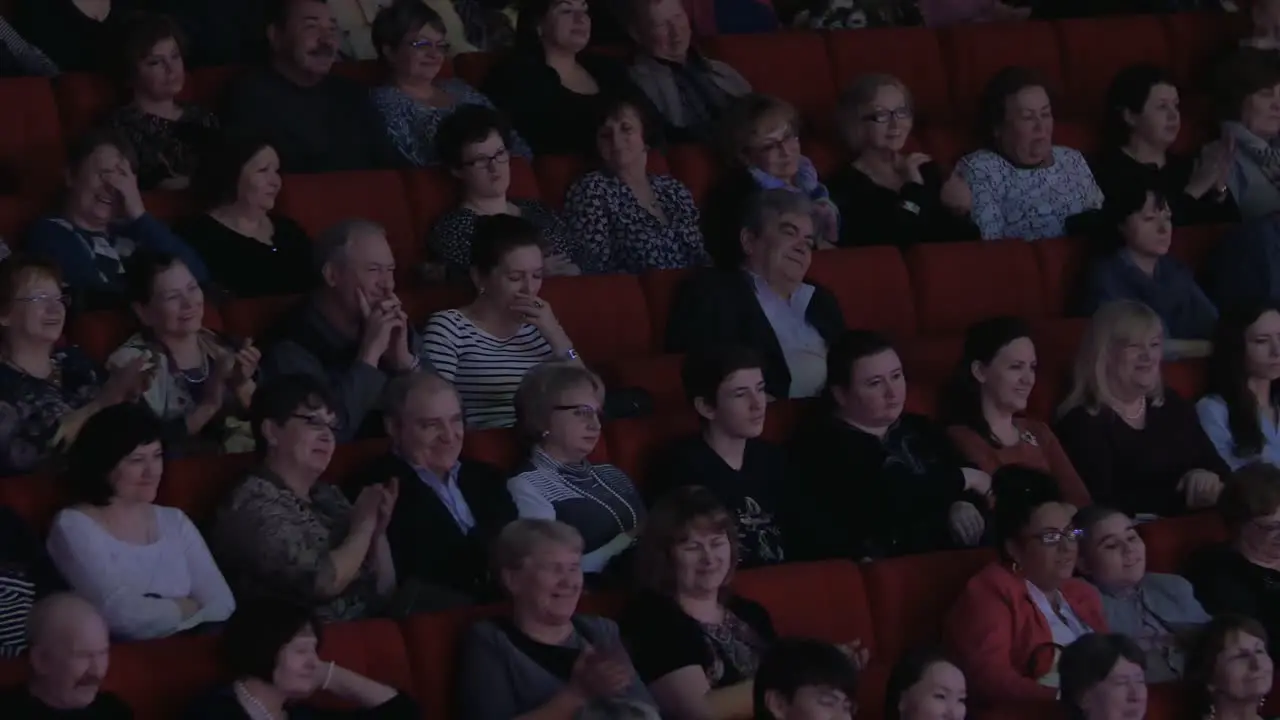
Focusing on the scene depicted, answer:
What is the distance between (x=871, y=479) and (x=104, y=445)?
102 cm

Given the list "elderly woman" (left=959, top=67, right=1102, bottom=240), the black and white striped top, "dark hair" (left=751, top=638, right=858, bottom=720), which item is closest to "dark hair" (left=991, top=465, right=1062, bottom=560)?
"dark hair" (left=751, top=638, right=858, bottom=720)

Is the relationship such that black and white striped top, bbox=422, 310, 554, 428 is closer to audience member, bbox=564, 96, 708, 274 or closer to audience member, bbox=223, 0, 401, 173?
audience member, bbox=564, 96, 708, 274

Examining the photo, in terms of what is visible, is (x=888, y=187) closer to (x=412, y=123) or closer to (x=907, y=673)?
(x=412, y=123)

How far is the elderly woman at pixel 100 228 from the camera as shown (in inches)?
134

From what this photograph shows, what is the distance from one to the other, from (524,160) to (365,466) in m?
0.89

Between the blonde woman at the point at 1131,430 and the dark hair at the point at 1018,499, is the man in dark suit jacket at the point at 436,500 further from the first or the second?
the blonde woman at the point at 1131,430

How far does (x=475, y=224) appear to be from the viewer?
12.1ft

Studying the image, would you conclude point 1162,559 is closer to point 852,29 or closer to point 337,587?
point 337,587

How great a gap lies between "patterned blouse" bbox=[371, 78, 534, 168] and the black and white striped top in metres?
0.51

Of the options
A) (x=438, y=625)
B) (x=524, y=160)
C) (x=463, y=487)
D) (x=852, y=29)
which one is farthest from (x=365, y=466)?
(x=852, y=29)

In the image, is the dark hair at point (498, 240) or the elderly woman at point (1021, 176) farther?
the elderly woman at point (1021, 176)

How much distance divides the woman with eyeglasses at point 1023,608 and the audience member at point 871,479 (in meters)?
0.13

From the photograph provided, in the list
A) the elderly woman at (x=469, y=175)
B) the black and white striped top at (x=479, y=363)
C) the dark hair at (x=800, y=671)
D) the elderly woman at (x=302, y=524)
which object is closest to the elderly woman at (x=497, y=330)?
the black and white striped top at (x=479, y=363)

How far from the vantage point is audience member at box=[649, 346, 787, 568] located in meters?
3.28
